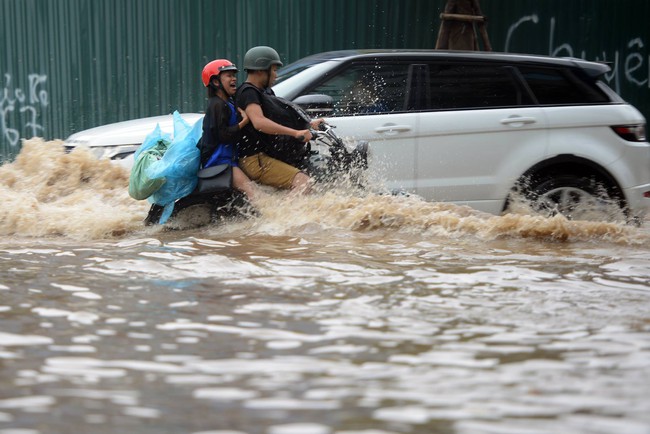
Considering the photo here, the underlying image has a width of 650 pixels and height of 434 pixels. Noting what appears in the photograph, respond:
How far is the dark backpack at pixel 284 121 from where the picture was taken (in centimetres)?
858

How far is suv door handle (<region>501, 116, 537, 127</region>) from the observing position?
9.17 m

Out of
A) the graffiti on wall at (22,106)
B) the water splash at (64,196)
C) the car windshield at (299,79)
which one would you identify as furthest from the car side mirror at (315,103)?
the graffiti on wall at (22,106)

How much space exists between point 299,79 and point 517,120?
1.94 metres

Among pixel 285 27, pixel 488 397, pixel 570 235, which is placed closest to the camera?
pixel 488 397

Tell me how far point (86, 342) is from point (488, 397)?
2.04 meters

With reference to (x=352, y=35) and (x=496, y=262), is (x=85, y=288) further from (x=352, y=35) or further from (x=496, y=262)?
(x=352, y=35)

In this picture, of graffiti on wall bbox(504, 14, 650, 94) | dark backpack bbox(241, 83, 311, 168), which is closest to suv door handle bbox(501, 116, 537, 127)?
dark backpack bbox(241, 83, 311, 168)

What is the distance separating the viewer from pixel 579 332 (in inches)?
209

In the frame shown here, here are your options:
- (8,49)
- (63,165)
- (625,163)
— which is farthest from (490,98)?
(8,49)

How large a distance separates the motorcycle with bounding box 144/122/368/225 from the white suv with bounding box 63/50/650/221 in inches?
11.6

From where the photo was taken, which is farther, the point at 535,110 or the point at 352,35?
the point at 352,35

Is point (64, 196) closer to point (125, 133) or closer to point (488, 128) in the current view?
point (125, 133)

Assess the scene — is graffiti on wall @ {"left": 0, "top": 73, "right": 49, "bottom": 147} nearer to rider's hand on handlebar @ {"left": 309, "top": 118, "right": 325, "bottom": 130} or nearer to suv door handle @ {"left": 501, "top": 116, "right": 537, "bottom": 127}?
rider's hand on handlebar @ {"left": 309, "top": 118, "right": 325, "bottom": 130}

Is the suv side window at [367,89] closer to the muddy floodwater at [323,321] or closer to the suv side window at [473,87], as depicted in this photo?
the suv side window at [473,87]
